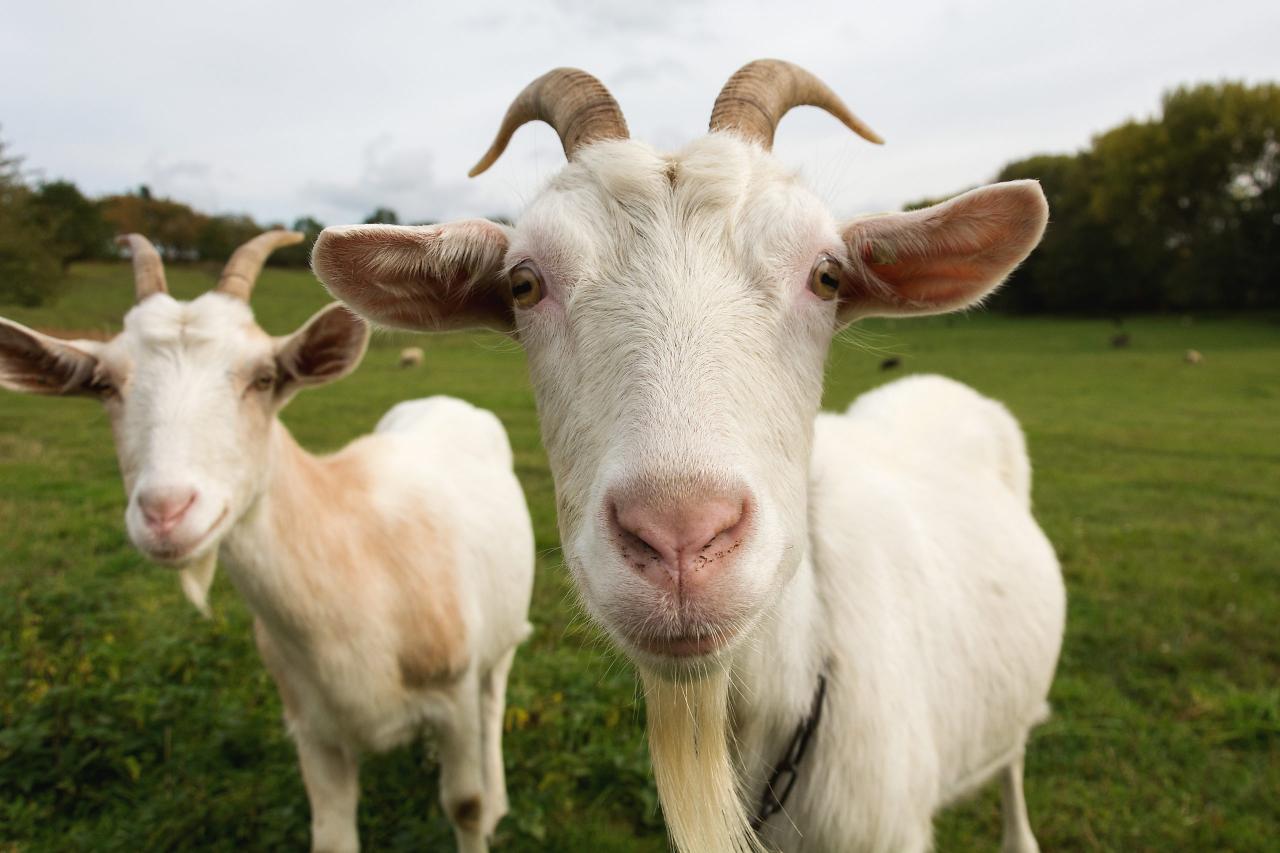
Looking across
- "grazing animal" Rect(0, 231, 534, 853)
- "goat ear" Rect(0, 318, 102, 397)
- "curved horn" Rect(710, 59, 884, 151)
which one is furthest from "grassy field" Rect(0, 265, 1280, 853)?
"goat ear" Rect(0, 318, 102, 397)

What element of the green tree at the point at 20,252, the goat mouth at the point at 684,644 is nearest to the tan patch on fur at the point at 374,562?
the goat mouth at the point at 684,644

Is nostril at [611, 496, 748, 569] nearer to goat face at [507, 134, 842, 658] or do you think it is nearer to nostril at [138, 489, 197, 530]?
goat face at [507, 134, 842, 658]

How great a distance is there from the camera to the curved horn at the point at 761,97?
6.40ft

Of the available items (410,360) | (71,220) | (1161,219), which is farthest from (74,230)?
(1161,219)

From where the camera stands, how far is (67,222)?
2753cm

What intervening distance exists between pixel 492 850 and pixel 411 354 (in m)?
21.9

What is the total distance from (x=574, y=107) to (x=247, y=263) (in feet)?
6.66

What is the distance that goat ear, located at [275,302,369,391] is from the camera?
9.70 feet

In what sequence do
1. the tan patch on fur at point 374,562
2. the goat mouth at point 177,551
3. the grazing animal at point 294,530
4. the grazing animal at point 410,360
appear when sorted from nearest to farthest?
1. the goat mouth at point 177,551
2. the grazing animal at point 294,530
3. the tan patch on fur at point 374,562
4. the grazing animal at point 410,360

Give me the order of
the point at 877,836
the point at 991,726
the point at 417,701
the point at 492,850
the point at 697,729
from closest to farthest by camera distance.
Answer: the point at 697,729
the point at 877,836
the point at 991,726
the point at 417,701
the point at 492,850

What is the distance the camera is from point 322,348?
306 cm

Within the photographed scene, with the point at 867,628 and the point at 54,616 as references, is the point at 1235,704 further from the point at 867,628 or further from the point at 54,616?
the point at 54,616

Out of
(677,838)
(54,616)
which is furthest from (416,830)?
(54,616)

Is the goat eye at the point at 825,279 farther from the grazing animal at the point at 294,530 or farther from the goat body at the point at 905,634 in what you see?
the grazing animal at the point at 294,530
